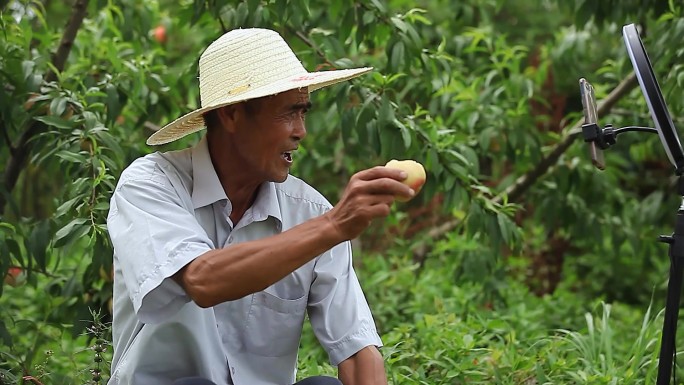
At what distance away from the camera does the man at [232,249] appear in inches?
76.7

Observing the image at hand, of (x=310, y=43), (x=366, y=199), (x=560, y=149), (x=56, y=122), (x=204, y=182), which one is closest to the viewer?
(x=366, y=199)

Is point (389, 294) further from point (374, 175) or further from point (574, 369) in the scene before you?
point (374, 175)

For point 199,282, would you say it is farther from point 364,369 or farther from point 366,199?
point 364,369

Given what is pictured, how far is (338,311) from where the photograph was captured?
92.0 inches

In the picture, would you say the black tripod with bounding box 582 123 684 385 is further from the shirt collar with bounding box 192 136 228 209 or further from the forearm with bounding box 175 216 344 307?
the shirt collar with bounding box 192 136 228 209

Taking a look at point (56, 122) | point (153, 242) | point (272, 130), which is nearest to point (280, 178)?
point (272, 130)

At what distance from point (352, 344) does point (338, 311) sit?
0.08 meters

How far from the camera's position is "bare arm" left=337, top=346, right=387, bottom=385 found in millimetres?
2295

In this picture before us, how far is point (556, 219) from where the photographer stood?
4586 millimetres

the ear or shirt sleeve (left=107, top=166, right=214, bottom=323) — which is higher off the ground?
the ear

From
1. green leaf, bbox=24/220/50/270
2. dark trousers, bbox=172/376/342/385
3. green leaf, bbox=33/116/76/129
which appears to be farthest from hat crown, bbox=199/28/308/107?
green leaf, bbox=24/220/50/270

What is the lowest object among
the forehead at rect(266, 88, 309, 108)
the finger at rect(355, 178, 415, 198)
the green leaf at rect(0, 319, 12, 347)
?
the green leaf at rect(0, 319, 12, 347)

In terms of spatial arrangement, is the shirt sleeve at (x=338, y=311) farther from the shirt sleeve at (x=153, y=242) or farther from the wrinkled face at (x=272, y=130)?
the shirt sleeve at (x=153, y=242)

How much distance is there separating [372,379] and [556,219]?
248 cm
